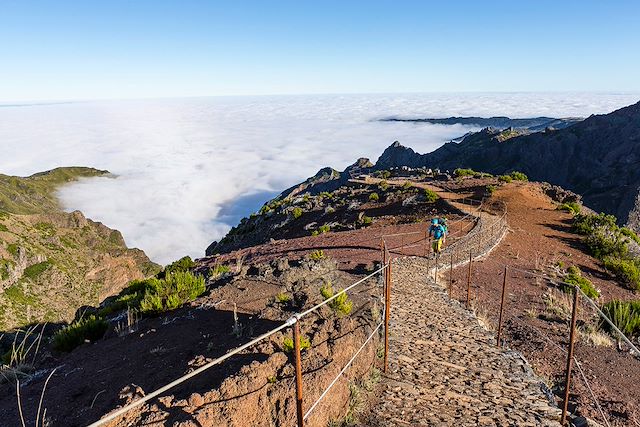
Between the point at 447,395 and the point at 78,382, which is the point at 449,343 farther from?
the point at 78,382

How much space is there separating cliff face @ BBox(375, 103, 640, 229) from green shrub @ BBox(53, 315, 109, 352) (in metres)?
73.2

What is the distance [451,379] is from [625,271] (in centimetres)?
1517

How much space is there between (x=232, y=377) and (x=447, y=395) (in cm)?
346

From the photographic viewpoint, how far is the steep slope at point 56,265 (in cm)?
6600

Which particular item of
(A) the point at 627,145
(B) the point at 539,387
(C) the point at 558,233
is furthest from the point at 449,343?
(A) the point at 627,145

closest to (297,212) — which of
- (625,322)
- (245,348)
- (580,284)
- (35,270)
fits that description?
(580,284)

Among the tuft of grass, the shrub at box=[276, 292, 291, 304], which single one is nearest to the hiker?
the shrub at box=[276, 292, 291, 304]

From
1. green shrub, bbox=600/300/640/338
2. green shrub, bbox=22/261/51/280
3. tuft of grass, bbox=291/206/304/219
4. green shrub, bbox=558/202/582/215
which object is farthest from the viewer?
green shrub, bbox=22/261/51/280

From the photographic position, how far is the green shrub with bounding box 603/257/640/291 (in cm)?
1738

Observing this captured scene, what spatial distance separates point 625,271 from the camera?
17875 mm

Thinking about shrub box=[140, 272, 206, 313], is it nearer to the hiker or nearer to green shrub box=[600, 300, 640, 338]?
the hiker

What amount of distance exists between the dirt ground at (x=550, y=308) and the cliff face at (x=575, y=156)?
54.6 m

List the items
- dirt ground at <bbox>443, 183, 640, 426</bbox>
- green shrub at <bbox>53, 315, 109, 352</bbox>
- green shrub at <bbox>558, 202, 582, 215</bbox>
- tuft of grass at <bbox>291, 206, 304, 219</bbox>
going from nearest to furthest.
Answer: dirt ground at <bbox>443, 183, 640, 426</bbox> < green shrub at <bbox>53, 315, 109, 352</bbox> < green shrub at <bbox>558, 202, 582, 215</bbox> < tuft of grass at <bbox>291, 206, 304, 219</bbox>

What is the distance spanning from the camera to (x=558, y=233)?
74.6ft
